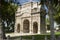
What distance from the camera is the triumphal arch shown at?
3406 cm

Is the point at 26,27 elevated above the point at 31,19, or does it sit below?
below

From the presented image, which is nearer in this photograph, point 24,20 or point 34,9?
point 34,9

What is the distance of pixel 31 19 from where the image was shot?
36375mm

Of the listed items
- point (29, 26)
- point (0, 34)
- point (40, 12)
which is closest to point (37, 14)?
point (40, 12)

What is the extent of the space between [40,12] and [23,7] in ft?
19.6

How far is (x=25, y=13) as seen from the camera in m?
37.7

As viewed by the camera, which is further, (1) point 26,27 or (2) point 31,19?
(1) point 26,27

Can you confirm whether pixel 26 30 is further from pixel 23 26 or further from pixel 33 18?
pixel 33 18

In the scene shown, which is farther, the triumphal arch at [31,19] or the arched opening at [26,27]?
the arched opening at [26,27]

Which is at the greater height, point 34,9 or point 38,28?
point 34,9

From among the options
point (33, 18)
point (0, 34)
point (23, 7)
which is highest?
point (23, 7)

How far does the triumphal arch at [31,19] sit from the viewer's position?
34062mm

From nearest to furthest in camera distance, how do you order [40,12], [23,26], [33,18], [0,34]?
[0,34] < [40,12] < [33,18] < [23,26]

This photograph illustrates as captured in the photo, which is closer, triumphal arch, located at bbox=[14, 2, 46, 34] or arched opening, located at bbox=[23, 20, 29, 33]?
triumphal arch, located at bbox=[14, 2, 46, 34]
